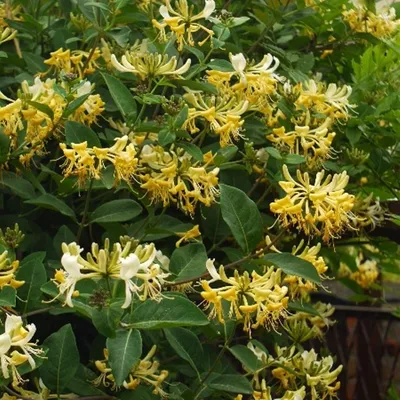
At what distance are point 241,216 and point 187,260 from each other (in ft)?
0.33

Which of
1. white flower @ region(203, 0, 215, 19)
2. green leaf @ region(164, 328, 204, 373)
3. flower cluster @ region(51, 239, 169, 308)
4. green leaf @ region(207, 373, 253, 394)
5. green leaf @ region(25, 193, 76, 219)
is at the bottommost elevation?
green leaf @ region(207, 373, 253, 394)

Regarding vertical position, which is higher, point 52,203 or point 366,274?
point 52,203

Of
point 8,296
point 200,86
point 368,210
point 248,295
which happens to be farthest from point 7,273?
point 368,210

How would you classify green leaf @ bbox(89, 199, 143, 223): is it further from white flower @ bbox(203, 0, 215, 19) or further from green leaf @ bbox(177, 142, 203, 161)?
white flower @ bbox(203, 0, 215, 19)

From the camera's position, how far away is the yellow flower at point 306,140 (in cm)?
121

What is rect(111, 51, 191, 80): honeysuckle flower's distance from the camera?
116 centimetres

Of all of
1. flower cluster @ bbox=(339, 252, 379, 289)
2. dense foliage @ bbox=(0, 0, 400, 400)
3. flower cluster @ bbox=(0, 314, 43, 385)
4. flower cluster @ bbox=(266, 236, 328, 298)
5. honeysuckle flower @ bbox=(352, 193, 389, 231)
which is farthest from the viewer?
flower cluster @ bbox=(339, 252, 379, 289)

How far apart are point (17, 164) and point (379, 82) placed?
695 mm

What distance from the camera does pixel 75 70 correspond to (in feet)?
4.45

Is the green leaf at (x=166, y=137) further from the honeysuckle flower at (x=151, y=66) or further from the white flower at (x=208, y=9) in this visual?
the white flower at (x=208, y=9)

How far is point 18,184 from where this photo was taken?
121cm

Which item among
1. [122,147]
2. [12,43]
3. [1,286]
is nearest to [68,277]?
[1,286]

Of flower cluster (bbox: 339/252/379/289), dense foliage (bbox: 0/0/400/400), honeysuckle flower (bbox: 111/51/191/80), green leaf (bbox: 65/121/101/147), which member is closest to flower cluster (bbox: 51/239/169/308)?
dense foliage (bbox: 0/0/400/400)

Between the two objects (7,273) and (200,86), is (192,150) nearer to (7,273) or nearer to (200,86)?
(200,86)
